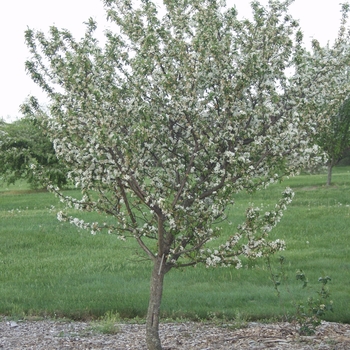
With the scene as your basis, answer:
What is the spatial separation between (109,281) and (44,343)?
10.9 feet

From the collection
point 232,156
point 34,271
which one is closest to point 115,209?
point 232,156

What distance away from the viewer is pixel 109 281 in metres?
10.9

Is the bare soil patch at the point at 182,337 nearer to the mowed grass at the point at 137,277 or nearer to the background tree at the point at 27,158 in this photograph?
the mowed grass at the point at 137,277

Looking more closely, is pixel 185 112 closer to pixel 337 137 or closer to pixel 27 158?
pixel 337 137

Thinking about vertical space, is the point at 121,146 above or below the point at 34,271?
above

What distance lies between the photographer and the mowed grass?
9156 mm

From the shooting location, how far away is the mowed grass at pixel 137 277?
360 inches

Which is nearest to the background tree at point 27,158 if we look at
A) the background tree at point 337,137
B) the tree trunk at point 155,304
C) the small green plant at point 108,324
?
the background tree at point 337,137

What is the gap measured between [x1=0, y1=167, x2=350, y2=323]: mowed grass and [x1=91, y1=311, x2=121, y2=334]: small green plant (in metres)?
0.34

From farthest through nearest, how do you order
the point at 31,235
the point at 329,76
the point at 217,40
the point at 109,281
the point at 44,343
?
the point at 31,235
the point at 109,281
the point at 44,343
the point at 329,76
the point at 217,40

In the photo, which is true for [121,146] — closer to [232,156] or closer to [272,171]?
[232,156]

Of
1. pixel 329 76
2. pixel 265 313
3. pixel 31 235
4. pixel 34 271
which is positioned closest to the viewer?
pixel 329 76

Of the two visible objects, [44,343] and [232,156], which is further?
[44,343]

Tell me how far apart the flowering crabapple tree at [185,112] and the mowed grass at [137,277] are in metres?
1.13
